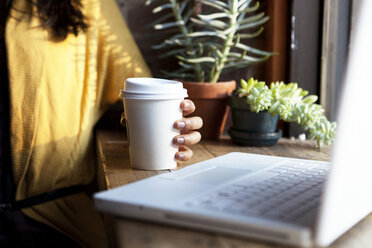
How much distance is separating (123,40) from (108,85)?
13 centimetres

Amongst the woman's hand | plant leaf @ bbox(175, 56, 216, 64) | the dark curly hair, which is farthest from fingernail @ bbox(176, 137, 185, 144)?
the dark curly hair

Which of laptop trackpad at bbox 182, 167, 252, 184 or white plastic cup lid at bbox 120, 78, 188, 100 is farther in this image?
white plastic cup lid at bbox 120, 78, 188, 100

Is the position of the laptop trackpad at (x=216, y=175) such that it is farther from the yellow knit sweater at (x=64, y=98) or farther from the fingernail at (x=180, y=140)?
the yellow knit sweater at (x=64, y=98)

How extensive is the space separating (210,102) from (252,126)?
0.42 ft

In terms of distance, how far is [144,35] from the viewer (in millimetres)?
1334

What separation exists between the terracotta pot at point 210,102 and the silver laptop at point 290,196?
0.51 metres

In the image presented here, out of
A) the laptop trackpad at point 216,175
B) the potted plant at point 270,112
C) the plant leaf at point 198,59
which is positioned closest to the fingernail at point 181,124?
the laptop trackpad at point 216,175

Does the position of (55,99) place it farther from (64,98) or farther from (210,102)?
(210,102)

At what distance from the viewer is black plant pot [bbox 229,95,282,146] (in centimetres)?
109

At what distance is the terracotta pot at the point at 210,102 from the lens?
1.13 m

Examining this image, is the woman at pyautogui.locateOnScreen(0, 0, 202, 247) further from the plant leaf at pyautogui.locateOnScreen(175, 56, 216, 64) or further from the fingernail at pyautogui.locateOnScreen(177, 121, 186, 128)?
the fingernail at pyautogui.locateOnScreen(177, 121, 186, 128)

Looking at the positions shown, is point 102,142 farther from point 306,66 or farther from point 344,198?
point 344,198

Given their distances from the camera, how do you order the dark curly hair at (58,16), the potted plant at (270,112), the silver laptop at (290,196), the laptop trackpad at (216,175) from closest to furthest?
the silver laptop at (290,196) < the laptop trackpad at (216,175) < the potted plant at (270,112) < the dark curly hair at (58,16)

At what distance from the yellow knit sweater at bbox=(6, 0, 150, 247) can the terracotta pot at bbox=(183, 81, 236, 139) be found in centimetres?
18
